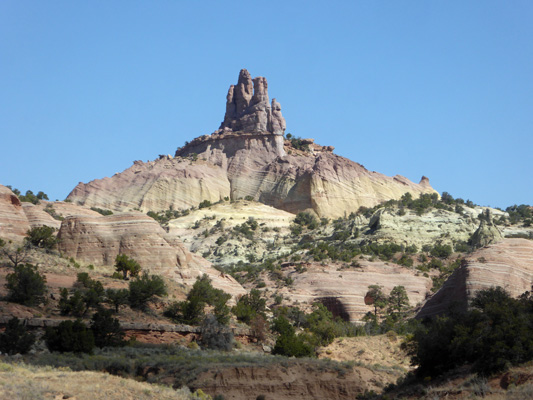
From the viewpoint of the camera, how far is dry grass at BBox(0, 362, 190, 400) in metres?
30.1

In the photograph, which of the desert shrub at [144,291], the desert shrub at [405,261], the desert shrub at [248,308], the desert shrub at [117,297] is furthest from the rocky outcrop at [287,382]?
the desert shrub at [405,261]

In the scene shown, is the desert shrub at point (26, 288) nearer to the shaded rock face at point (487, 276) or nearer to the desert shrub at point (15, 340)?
the desert shrub at point (15, 340)

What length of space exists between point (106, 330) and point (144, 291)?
746cm

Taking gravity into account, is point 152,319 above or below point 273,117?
below

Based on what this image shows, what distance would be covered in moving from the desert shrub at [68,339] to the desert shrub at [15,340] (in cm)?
117

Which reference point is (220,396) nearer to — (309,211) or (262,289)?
(262,289)

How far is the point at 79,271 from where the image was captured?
55.2 meters

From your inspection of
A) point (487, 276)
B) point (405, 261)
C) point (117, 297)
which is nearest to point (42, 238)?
point (117, 297)

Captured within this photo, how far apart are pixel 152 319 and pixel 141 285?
8.43ft

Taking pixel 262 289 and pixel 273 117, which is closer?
pixel 262 289

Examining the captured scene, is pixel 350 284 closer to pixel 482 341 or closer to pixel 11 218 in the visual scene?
pixel 11 218

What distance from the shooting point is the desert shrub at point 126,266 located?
5650cm

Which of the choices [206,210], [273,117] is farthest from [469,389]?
[273,117]

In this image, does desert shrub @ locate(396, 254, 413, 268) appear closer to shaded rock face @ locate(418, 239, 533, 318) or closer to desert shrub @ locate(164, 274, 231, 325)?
shaded rock face @ locate(418, 239, 533, 318)
